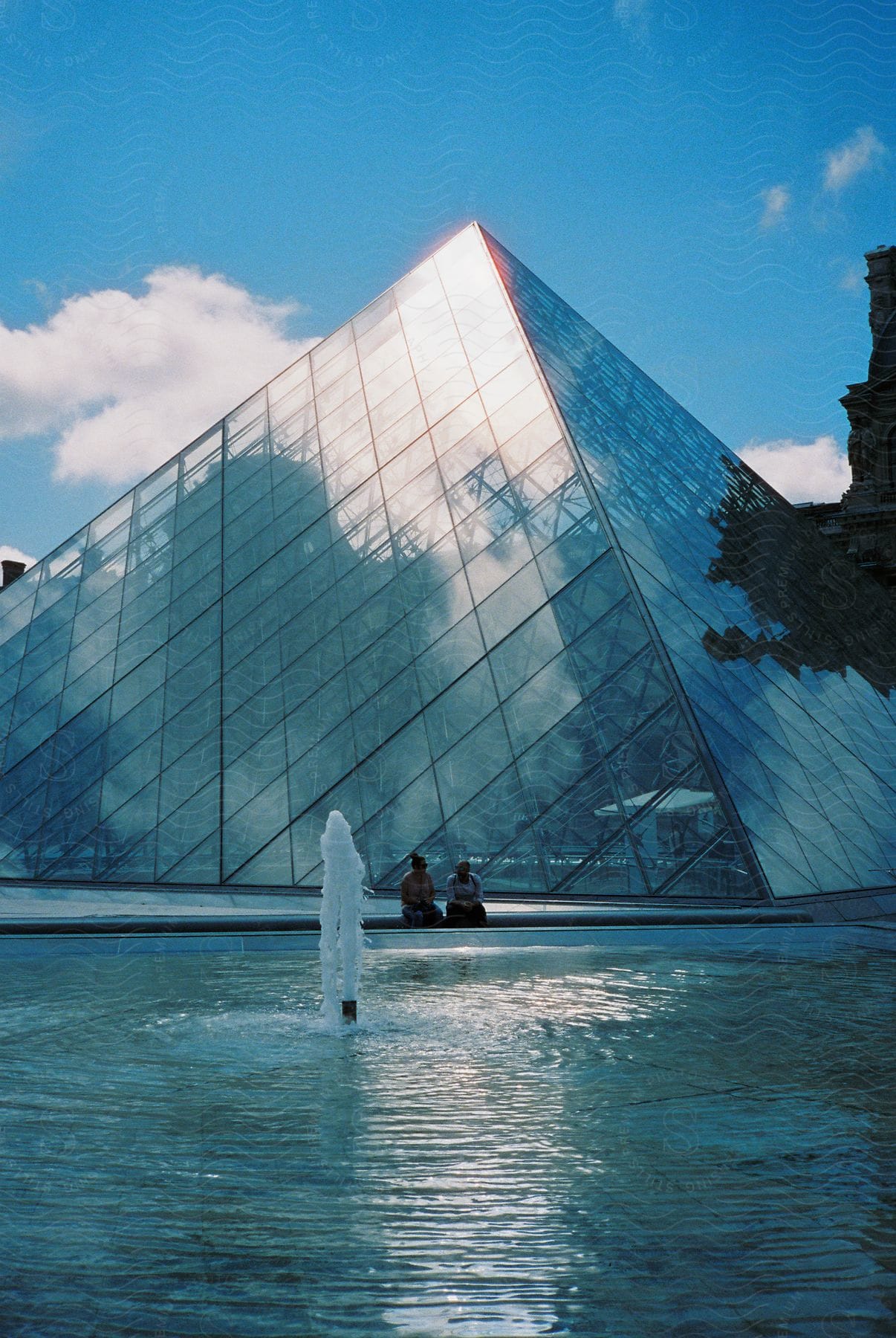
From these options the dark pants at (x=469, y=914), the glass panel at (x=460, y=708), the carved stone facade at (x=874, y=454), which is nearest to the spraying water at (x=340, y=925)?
the dark pants at (x=469, y=914)

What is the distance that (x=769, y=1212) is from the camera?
11.1ft

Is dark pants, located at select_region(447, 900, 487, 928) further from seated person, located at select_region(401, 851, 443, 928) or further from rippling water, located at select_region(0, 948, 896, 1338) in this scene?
rippling water, located at select_region(0, 948, 896, 1338)

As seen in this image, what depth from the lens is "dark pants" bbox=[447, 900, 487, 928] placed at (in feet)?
31.5

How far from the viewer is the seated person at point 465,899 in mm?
9609

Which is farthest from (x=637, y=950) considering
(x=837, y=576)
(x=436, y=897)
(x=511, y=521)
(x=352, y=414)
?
(x=837, y=576)

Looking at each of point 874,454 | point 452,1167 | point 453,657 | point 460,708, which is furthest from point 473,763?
point 874,454

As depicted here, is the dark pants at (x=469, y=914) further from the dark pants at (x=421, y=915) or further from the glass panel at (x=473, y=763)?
the glass panel at (x=473, y=763)

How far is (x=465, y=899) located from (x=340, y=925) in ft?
10.6

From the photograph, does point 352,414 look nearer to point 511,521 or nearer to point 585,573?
point 511,521

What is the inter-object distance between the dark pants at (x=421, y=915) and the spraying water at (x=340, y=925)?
241cm

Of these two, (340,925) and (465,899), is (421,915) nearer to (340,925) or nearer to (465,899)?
(465,899)

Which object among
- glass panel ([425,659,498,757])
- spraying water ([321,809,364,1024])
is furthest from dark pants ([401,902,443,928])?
glass panel ([425,659,498,757])

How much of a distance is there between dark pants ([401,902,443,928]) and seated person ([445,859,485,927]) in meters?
0.16

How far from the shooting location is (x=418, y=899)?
9.93 meters
